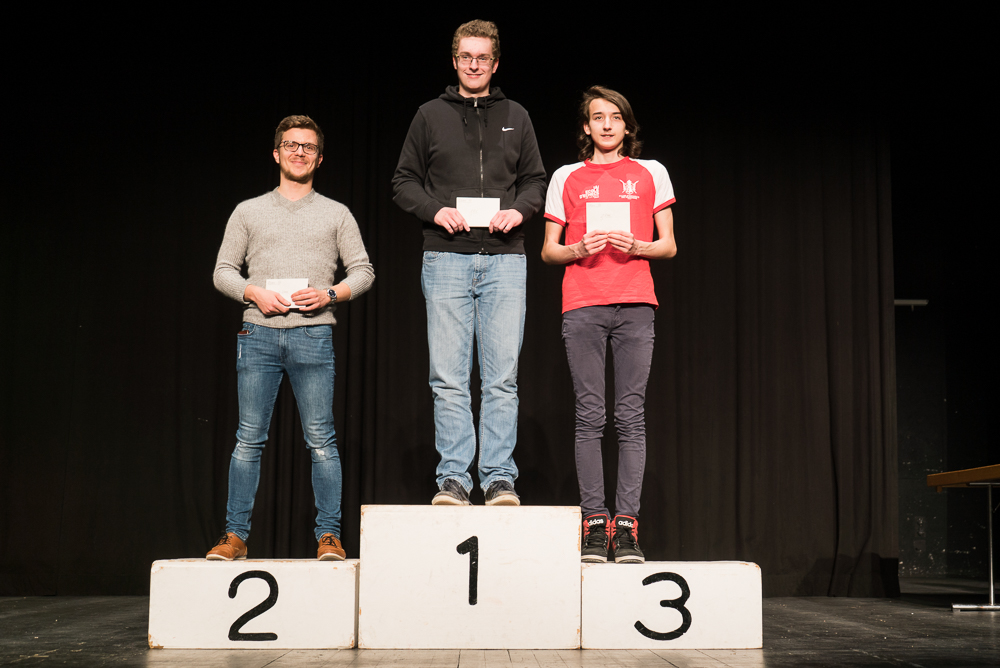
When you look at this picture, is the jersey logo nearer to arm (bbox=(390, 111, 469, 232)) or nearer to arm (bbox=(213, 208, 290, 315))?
arm (bbox=(390, 111, 469, 232))

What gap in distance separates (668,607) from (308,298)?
1422 mm

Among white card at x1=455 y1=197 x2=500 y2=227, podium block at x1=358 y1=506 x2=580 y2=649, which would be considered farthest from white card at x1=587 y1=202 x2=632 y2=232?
podium block at x1=358 y1=506 x2=580 y2=649

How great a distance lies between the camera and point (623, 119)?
2.65m

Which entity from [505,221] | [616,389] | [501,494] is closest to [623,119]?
[505,221]

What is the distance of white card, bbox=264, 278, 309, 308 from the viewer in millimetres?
2473

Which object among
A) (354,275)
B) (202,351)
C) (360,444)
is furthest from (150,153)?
(354,275)

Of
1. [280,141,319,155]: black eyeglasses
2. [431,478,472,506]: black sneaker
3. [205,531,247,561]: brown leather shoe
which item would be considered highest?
[280,141,319,155]: black eyeglasses

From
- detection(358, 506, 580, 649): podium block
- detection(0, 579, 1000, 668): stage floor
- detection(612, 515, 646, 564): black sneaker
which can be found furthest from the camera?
detection(612, 515, 646, 564): black sneaker

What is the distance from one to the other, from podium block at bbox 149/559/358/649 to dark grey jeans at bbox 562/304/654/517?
78cm

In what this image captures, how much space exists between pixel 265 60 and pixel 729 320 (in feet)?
9.52

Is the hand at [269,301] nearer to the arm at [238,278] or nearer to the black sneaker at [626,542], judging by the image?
the arm at [238,278]

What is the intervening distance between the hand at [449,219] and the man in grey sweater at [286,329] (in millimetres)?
387

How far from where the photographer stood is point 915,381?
4.81 meters

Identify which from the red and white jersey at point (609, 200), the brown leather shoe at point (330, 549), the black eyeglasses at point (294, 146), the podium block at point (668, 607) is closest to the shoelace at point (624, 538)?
the podium block at point (668, 607)
